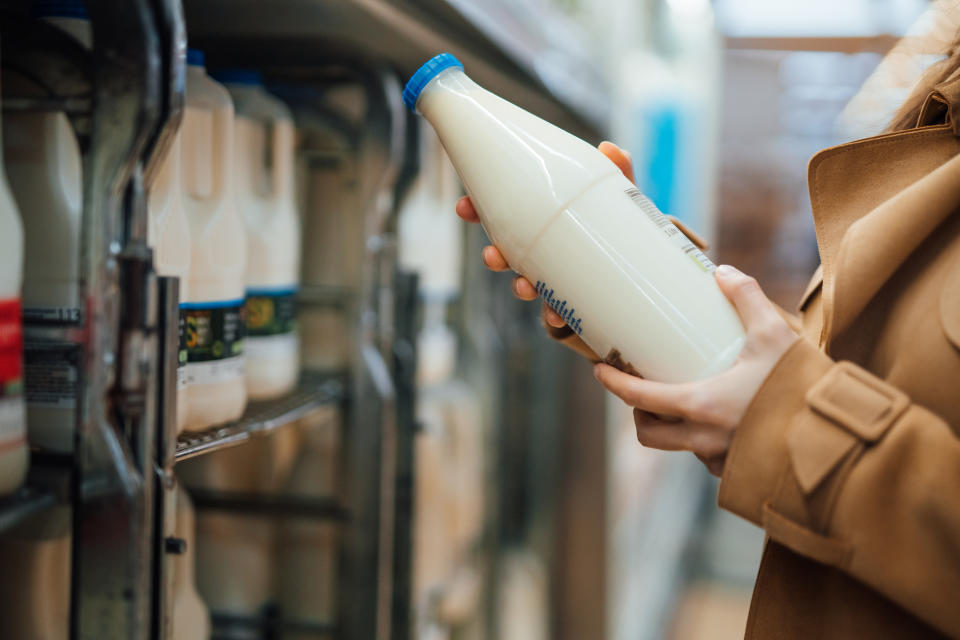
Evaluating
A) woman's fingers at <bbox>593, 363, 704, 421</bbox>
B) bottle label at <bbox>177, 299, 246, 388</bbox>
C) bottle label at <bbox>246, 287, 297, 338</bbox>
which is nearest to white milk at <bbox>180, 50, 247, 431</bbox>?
bottle label at <bbox>177, 299, 246, 388</bbox>

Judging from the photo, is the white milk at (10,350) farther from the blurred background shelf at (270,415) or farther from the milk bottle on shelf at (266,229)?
the milk bottle on shelf at (266,229)

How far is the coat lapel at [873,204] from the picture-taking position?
766 mm

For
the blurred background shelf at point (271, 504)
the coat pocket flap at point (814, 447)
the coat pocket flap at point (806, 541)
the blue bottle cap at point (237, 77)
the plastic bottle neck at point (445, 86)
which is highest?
the blue bottle cap at point (237, 77)

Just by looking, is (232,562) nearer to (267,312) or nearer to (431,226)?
(267,312)

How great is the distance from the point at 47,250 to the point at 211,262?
23cm

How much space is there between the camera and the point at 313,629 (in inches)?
55.1

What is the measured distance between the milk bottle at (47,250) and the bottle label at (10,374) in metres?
0.08

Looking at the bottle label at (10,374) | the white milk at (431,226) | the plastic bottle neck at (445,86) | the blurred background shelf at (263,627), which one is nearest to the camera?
the bottle label at (10,374)

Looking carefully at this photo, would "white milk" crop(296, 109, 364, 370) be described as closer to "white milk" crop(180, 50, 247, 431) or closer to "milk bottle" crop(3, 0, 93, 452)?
"white milk" crop(180, 50, 247, 431)

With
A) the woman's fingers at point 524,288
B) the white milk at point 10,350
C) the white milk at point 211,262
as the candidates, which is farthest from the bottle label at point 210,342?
the woman's fingers at point 524,288

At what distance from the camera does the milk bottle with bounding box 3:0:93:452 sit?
2.52 ft

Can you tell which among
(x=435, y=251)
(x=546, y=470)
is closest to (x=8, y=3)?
(x=435, y=251)

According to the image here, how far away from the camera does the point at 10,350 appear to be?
67cm

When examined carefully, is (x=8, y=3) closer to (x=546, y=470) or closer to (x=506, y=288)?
(x=506, y=288)
